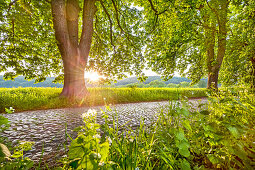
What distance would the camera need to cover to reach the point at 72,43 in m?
6.67

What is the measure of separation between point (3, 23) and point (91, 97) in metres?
6.47

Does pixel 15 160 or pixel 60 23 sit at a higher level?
pixel 60 23

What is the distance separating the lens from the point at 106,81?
32.1 ft

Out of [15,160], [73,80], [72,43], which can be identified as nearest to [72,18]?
[72,43]

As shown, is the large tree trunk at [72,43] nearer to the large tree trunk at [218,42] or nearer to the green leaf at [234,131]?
the green leaf at [234,131]

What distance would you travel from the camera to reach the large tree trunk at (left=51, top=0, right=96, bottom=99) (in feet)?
19.5

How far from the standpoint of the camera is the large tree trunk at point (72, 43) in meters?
5.95

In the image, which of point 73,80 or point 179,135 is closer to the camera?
point 179,135

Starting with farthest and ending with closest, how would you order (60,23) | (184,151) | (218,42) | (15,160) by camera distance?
(218,42) → (60,23) → (184,151) → (15,160)

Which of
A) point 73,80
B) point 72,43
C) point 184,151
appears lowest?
point 184,151

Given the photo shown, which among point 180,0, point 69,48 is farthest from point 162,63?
point 69,48

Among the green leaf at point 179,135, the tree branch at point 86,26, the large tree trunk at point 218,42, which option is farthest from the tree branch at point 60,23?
the large tree trunk at point 218,42

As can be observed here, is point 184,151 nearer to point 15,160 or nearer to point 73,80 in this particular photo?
point 15,160

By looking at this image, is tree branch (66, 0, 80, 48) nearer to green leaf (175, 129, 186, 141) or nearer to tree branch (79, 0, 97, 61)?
tree branch (79, 0, 97, 61)
